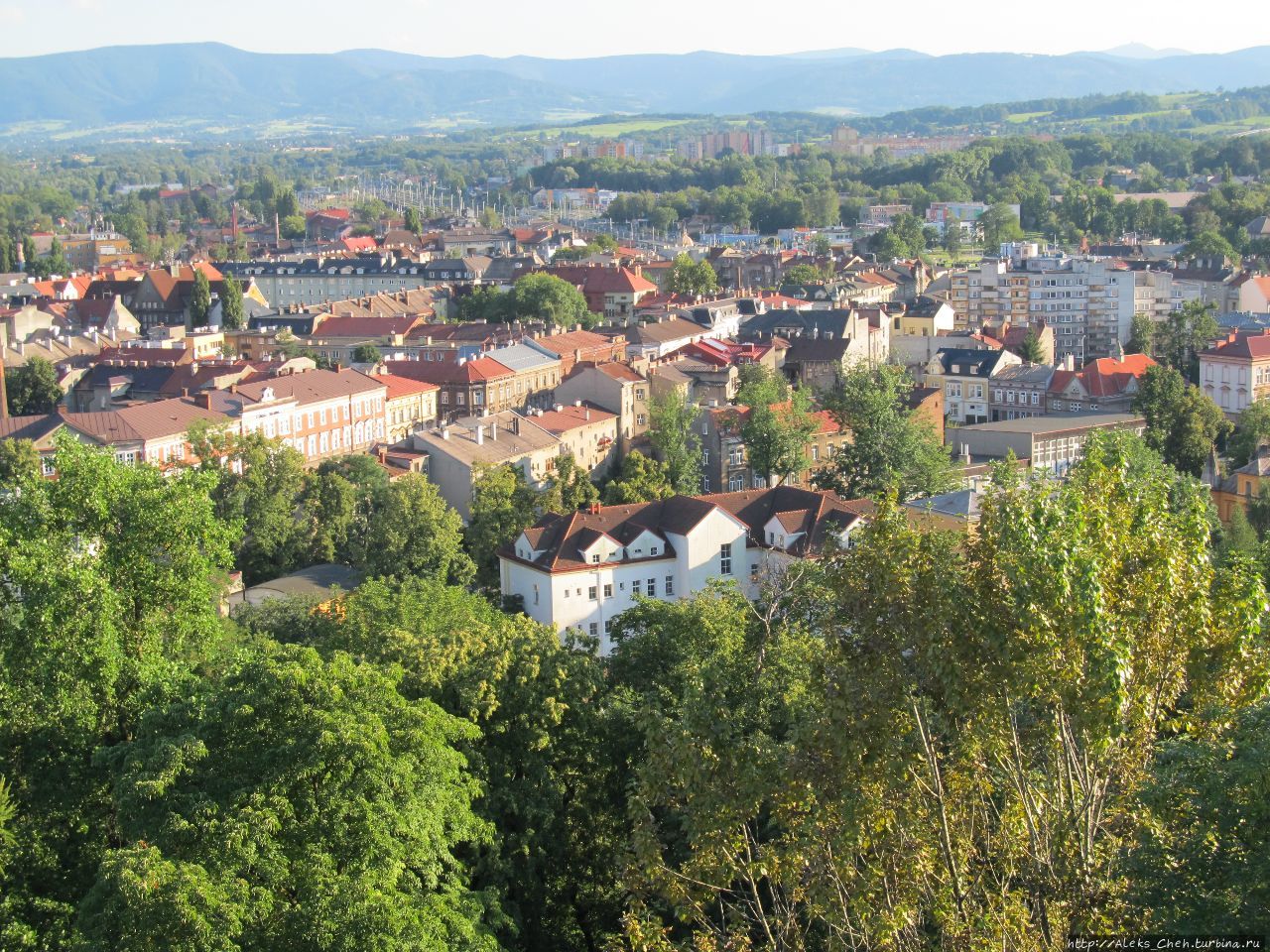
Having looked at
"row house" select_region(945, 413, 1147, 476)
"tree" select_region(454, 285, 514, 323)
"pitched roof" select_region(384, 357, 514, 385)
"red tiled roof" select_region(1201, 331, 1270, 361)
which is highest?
"pitched roof" select_region(384, 357, 514, 385)

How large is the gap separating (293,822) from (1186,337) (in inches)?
1817

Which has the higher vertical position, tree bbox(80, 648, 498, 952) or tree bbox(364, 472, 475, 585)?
tree bbox(80, 648, 498, 952)

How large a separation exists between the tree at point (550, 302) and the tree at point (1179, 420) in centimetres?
2278

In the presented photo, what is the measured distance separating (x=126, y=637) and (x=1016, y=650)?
857 centimetres

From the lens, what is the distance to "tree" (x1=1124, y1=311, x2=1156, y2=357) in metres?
53.1

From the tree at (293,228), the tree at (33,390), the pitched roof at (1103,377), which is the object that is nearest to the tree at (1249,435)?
the pitched roof at (1103,377)

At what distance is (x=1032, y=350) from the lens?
2016 inches

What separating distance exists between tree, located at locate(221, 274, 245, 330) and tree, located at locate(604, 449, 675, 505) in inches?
1052

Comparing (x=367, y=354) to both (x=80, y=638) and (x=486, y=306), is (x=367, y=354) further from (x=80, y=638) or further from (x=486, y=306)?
(x=80, y=638)

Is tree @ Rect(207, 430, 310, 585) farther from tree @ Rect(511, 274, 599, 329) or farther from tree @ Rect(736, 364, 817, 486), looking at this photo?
tree @ Rect(511, 274, 599, 329)

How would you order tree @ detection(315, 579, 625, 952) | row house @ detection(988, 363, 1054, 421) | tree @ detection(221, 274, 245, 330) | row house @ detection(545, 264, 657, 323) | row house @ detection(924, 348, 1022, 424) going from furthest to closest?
row house @ detection(545, 264, 657, 323)
tree @ detection(221, 274, 245, 330)
row house @ detection(924, 348, 1022, 424)
row house @ detection(988, 363, 1054, 421)
tree @ detection(315, 579, 625, 952)

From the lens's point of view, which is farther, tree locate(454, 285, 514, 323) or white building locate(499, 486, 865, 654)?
tree locate(454, 285, 514, 323)

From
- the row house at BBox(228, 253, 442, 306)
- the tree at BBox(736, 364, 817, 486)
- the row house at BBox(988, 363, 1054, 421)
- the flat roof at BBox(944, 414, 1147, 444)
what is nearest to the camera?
the tree at BBox(736, 364, 817, 486)

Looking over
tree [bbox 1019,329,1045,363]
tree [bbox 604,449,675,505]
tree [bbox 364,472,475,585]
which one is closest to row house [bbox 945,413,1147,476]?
tree [bbox 604,449,675,505]
